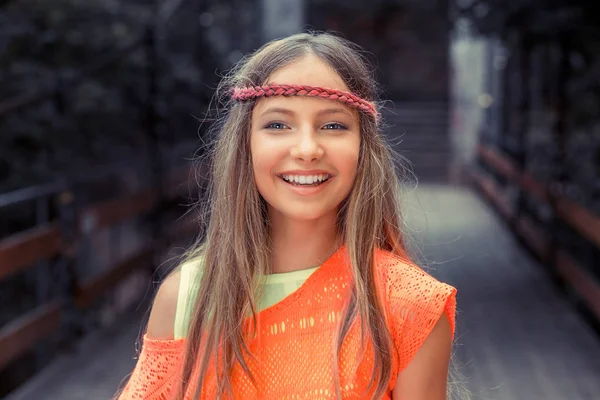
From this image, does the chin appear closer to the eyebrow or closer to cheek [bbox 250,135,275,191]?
cheek [bbox 250,135,275,191]

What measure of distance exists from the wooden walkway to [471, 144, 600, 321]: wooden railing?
223 millimetres

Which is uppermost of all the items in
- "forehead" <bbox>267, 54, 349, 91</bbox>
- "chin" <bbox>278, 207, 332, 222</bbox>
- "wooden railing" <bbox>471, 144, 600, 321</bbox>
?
"forehead" <bbox>267, 54, 349, 91</bbox>

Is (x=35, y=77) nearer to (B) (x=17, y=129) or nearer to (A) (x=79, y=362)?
(B) (x=17, y=129)

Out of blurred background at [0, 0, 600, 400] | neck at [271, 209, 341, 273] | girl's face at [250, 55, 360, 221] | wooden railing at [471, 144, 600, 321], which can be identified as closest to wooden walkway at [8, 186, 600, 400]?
blurred background at [0, 0, 600, 400]

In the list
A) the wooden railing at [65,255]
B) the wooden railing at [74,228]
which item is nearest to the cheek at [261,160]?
the wooden railing at [74,228]

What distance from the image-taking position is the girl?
180 cm

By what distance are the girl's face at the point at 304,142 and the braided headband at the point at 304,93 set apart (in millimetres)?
11

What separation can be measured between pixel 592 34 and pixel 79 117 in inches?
143

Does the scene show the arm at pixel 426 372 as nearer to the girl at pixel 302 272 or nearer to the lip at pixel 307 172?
the girl at pixel 302 272

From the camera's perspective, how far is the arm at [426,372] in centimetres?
179

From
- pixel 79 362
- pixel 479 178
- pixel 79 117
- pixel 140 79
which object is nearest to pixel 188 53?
pixel 140 79

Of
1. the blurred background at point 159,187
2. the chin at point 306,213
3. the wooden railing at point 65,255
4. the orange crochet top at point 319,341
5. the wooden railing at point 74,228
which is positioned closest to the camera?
the orange crochet top at point 319,341

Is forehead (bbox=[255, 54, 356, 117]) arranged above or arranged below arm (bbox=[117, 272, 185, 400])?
above

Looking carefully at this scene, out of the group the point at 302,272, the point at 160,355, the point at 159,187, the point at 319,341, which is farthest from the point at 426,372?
the point at 159,187
